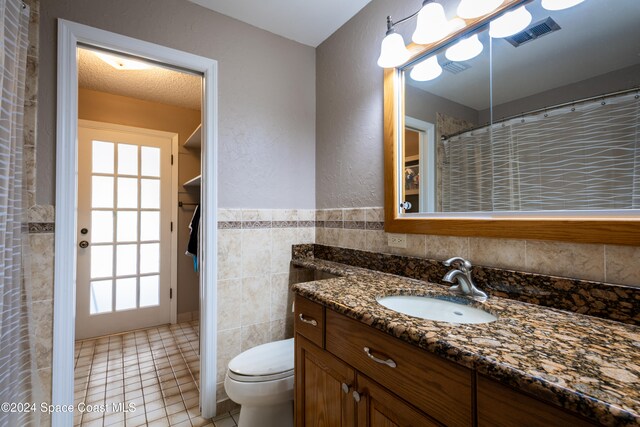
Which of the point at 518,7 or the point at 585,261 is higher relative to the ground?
the point at 518,7

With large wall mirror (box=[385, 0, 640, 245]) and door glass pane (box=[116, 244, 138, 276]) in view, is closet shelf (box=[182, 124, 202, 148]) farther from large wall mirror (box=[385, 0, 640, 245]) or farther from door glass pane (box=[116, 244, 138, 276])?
large wall mirror (box=[385, 0, 640, 245])

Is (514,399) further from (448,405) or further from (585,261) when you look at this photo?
(585,261)

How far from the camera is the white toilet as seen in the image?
127cm

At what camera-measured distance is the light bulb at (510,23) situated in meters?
0.99

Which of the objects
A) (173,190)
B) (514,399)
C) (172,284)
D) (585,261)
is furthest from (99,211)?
(585,261)

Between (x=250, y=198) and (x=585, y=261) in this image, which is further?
(x=250, y=198)

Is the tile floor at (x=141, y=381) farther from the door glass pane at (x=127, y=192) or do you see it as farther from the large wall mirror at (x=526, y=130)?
the large wall mirror at (x=526, y=130)

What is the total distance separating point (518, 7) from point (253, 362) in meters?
1.89

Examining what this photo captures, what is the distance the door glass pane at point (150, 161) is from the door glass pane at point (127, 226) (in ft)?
1.49

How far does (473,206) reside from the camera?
1165mm

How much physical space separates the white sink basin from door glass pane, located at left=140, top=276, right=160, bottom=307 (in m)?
2.72

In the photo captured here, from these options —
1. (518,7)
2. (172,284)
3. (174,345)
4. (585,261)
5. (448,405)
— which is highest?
(518,7)

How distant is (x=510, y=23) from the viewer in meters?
1.03

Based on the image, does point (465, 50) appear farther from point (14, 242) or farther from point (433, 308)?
point (14, 242)
